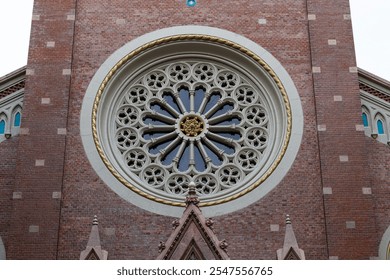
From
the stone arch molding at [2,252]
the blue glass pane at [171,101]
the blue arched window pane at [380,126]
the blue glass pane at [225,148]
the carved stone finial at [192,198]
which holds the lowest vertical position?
the stone arch molding at [2,252]

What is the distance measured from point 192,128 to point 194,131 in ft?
0.36

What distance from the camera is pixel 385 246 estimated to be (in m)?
23.5

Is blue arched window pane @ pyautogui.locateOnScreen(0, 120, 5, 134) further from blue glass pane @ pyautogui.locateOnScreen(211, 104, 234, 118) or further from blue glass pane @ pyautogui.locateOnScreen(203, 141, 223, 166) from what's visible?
blue glass pane @ pyautogui.locateOnScreen(211, 104, 234, 118)

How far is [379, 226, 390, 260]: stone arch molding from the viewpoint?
76.4 ft

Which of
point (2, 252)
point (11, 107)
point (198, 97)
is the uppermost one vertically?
point (198, 97)

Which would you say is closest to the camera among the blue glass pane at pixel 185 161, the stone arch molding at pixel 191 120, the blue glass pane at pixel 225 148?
the stone arch molding at pixel 191 120

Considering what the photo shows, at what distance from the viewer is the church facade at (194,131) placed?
2350 cm

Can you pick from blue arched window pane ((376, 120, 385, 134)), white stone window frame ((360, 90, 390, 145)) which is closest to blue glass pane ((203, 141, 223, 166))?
white stone window frame ((360, 90, 390, 145))

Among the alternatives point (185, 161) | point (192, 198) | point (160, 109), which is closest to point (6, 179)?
point (160, 109)

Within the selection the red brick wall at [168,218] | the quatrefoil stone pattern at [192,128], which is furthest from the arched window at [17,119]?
the quatrefoil stone pattern at [192,128]

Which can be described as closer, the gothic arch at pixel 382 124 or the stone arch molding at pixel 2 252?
the stone arch molding at pixel 2 252

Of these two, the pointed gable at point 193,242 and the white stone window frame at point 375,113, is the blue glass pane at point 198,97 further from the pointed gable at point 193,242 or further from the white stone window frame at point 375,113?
the pointed gable at point 193,242

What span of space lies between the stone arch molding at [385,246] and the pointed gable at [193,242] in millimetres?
4852

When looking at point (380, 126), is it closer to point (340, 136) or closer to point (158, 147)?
point (340, 136)
